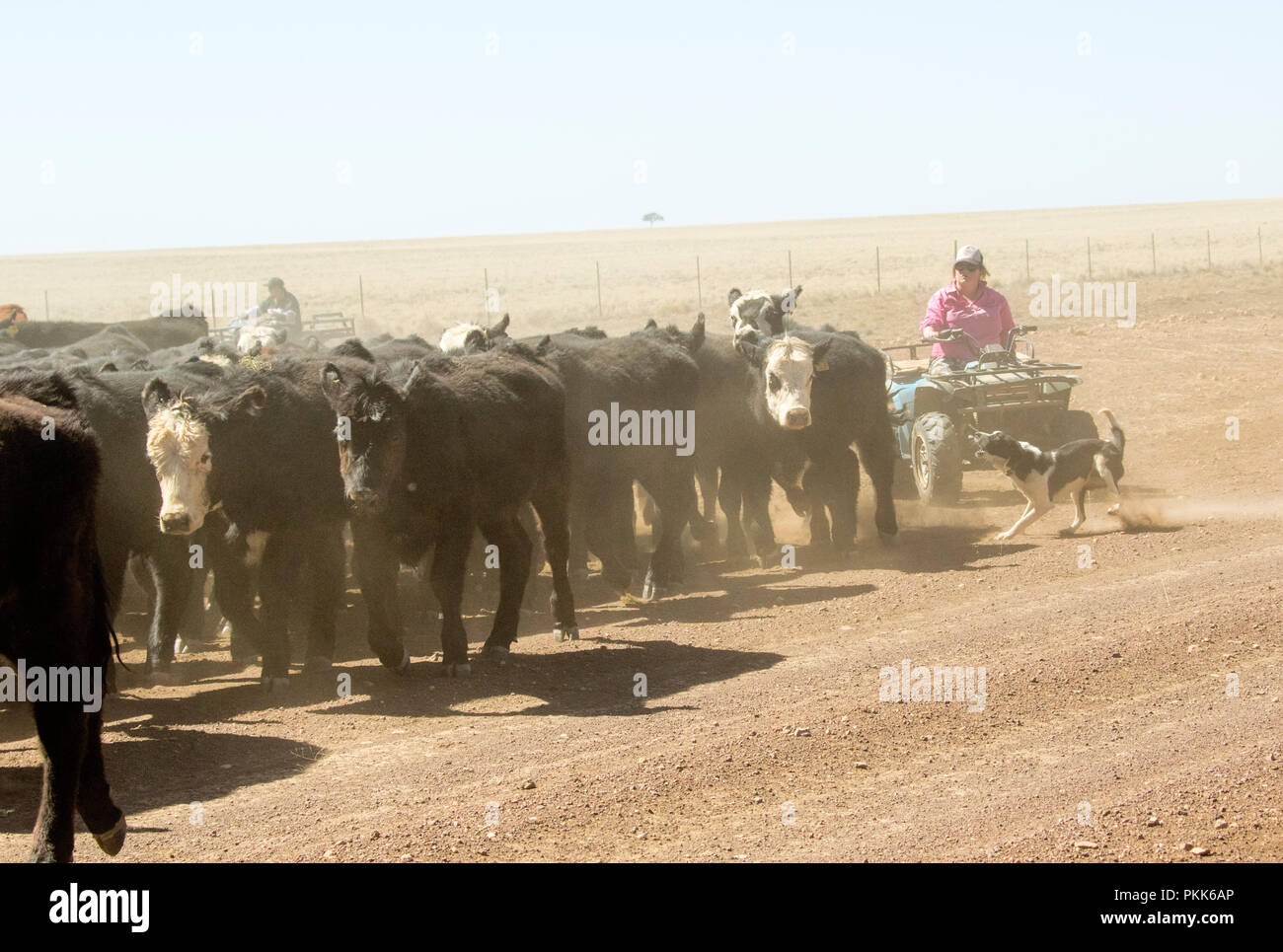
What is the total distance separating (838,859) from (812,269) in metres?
67.5

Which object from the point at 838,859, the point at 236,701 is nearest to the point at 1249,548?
the point at 838,859

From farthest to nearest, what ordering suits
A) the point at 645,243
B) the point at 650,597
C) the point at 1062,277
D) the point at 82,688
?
the point at 645,243 → the point at 1062,277 → the point at 650,597 → the point at 82,688

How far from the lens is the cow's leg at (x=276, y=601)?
28.9ft

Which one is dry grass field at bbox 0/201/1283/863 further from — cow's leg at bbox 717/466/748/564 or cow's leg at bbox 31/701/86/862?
cow's leg at bbox 31/701/86/862

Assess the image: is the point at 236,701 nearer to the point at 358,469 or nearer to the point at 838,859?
the point at 358,469

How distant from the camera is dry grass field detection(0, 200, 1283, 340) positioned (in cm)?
4691

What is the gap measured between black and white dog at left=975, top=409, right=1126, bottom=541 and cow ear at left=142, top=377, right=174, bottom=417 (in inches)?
292

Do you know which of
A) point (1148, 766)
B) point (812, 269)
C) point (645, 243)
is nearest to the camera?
point (1148, 766)

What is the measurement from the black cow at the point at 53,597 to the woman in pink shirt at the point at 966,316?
1123 centimetres

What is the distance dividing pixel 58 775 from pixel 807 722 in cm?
370

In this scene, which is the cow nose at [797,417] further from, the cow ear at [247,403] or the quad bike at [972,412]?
the cow ear at [247,403]

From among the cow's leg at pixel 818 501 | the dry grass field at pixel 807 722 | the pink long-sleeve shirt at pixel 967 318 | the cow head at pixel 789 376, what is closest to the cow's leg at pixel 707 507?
the dry grass field at pixel 807 722

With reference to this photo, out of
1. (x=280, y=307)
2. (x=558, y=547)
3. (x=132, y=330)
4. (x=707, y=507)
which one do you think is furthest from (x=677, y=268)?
(x=558, y=547)

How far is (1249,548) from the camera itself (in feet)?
35.7
